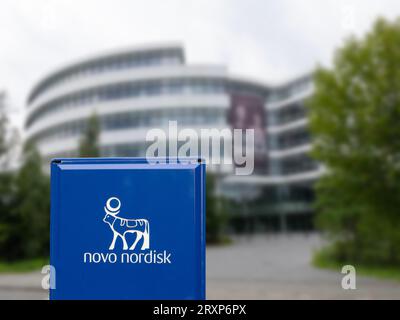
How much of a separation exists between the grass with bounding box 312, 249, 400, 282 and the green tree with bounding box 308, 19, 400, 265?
517mm

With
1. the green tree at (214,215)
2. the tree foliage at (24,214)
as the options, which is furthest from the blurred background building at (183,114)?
the tree foliage at (24,214)

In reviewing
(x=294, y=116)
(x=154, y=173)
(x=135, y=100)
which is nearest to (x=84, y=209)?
(x=154, y=173)

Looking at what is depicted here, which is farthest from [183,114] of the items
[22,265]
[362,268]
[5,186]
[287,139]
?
[362,268]

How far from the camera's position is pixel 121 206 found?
222cm

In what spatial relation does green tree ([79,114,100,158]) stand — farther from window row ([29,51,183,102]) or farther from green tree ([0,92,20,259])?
window row ([29,51,183,102])

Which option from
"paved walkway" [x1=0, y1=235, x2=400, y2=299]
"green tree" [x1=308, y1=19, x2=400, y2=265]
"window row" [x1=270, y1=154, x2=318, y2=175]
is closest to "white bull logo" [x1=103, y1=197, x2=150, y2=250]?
"paved walkway" [x1=0, y1=235, x2=400, y2=299]

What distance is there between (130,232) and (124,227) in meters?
0.04

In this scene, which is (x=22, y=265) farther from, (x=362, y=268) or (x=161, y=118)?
(x=161, y=118)

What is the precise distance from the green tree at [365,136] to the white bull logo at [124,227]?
12.5 meters

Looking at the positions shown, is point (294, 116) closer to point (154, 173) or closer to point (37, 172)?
point (37, 172)

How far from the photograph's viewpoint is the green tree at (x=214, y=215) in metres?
32.1

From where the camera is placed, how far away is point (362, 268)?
14984mm

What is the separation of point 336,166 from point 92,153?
13321mm

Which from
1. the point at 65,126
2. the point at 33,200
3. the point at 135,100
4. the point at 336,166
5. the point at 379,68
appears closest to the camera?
the point at 379,68
